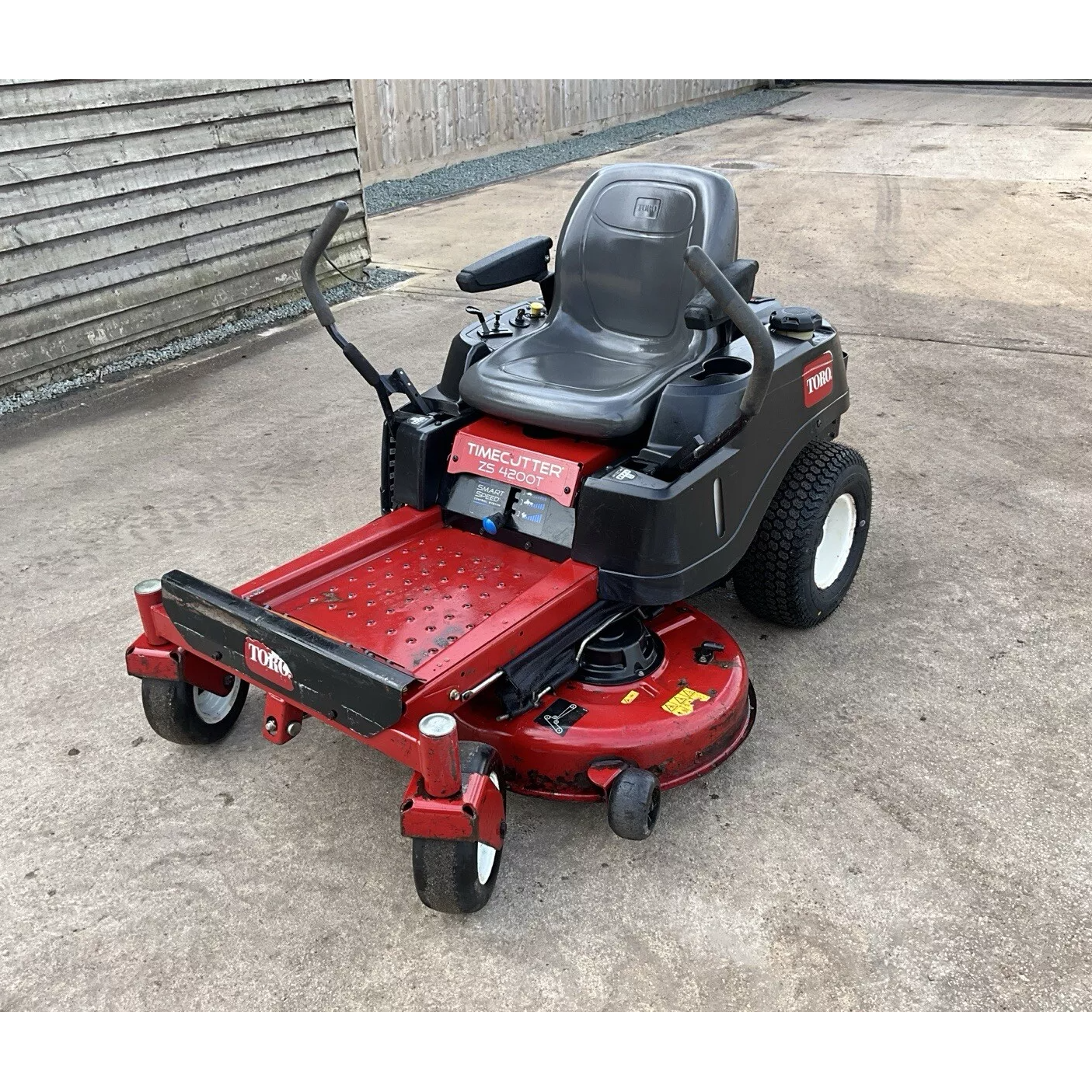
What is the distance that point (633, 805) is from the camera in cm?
234

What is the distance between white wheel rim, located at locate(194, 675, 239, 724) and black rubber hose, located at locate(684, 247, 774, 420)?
4.95ft

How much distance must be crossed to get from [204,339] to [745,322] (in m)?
4.48

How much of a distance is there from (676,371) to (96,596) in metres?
2.10

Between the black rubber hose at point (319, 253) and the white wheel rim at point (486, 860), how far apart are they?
1426 millimetres

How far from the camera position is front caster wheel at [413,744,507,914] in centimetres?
222

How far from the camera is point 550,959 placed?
7.38ft

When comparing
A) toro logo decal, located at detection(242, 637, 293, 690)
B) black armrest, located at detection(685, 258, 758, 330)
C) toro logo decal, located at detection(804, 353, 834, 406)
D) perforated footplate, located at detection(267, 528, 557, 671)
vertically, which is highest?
black armrest, located at detection(685, 258, 758, 330)

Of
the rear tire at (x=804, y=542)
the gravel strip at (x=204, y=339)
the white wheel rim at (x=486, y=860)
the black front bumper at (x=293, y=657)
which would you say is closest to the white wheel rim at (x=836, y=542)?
the rear tire at (x=804, y=542)

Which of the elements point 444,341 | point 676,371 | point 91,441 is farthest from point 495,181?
point 676,371

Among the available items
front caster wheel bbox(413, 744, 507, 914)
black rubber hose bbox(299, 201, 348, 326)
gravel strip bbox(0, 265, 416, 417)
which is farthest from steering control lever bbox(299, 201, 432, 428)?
gravel strip bbox(0, 265, 416, 417)

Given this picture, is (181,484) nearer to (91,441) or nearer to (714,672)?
(91,441)

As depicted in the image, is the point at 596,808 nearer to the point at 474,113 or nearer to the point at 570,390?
the point at 570,390

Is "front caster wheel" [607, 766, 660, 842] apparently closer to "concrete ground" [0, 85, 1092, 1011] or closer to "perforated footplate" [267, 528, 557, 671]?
"concrete ground" [0, 85, 1092, 1011]

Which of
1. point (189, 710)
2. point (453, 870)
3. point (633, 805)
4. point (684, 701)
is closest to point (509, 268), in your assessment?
point (684, 701)
